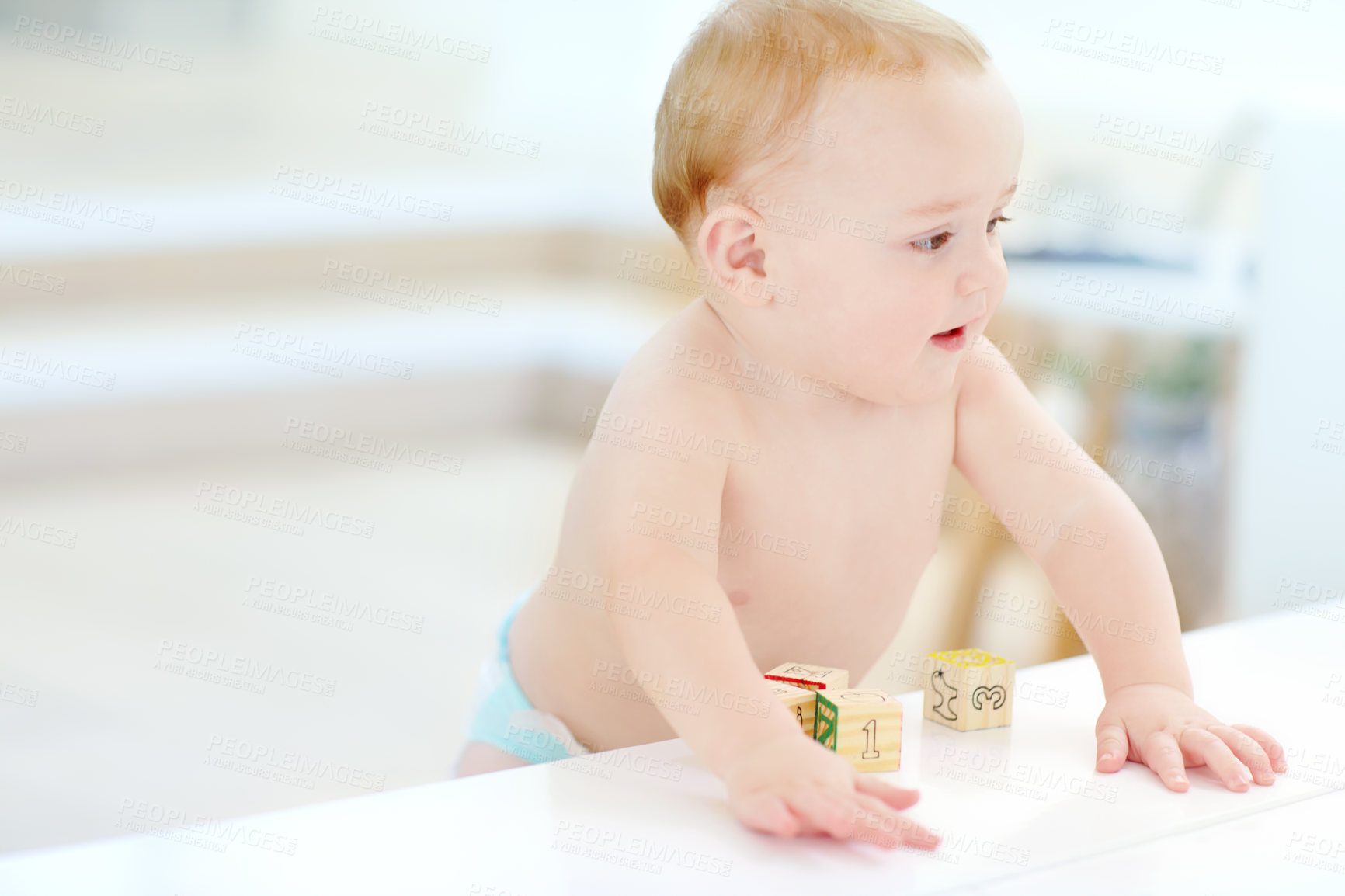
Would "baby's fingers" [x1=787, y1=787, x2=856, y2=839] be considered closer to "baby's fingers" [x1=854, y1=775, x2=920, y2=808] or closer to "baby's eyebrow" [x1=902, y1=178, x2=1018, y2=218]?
"baby's fingers" [x1=854, y1=775, x2=920, y2=808]

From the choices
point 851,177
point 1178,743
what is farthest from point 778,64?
point 1178,743

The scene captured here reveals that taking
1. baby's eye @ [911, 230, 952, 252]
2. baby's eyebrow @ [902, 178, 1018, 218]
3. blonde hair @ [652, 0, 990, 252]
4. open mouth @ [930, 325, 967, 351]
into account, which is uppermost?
blonde hair @ [652, 0, 990, 252]

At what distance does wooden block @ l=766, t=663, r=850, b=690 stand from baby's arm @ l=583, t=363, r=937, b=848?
3cm

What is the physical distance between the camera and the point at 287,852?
1.91ft

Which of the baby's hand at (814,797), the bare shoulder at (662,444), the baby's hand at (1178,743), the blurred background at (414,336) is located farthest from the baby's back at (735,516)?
the blurred background at (414,336)

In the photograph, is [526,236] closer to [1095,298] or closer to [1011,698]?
[1095,298]

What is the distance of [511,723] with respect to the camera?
96 centimetres

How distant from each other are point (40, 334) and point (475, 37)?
4.82 feet

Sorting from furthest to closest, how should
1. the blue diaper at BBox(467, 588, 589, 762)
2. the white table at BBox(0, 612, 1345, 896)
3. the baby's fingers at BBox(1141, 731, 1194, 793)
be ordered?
the blue diaper at BBox(467, 588, 589, 762) → the baby's fingers at BBox(1141, 731, 1194, 793) → the white table at BBox(0, 612, 1345, 896)

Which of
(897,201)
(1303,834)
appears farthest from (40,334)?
(1303,834)

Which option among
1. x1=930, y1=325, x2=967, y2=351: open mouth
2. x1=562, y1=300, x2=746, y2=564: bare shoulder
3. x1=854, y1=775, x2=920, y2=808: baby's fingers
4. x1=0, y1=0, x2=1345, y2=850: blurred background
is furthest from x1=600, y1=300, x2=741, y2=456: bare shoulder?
x1=0, y1=0, x2=1345, y2=850: blurred background

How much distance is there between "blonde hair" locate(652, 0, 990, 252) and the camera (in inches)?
29.3

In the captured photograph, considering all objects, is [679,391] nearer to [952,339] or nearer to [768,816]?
[952,339]

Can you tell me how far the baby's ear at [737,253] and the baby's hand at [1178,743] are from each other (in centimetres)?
33
